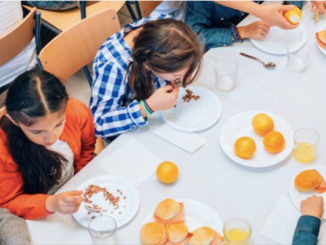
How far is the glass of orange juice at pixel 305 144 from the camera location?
1.41 metres

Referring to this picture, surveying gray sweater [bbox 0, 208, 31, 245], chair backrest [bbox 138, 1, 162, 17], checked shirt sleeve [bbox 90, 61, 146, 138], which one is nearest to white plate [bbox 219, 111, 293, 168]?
checked shirt sleeve [bbox 90, 61, 146, 138]

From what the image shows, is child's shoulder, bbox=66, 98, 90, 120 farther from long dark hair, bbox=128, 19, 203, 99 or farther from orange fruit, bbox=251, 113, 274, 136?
orange fruit, bbox=251, 113, 274, 136

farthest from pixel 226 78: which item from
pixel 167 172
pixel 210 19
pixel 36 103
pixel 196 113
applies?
pixel 36 103

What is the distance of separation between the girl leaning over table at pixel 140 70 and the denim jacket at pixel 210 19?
0.37m

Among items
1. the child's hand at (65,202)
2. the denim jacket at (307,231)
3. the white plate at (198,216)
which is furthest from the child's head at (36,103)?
the denim jacket at (307,231)

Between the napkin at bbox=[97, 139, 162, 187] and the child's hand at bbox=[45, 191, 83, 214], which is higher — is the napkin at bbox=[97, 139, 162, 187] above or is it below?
below

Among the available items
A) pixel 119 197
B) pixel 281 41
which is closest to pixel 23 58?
pixel 119 197

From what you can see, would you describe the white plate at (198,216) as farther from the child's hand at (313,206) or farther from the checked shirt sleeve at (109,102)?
the checked shirt sleeve at (109,102)

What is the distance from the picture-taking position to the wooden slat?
8.39 ft

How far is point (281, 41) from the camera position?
191 cm

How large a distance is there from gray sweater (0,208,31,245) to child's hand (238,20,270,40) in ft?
4.30

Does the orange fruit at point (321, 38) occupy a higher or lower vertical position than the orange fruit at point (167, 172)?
higher

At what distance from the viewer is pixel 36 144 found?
1390 millimetres

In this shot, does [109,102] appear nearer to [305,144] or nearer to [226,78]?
[226,78]
